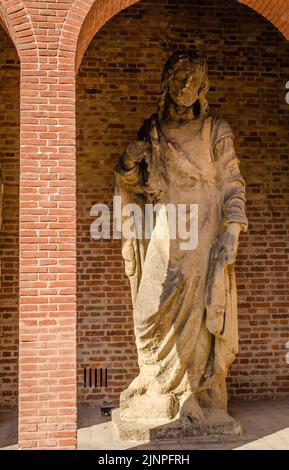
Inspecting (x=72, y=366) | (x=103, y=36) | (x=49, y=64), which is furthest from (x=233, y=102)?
(x=72, y=366)

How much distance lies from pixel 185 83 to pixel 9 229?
309 cm

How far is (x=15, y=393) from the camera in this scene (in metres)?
7.79

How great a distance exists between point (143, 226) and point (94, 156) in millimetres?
1907

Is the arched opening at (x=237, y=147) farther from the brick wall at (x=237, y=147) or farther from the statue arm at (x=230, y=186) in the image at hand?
the statue arm at (x=230, y=186)

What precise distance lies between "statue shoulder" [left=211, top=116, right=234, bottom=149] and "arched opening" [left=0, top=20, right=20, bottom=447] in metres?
2.78

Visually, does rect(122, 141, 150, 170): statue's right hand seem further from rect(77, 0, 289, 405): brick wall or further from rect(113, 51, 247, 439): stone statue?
rect(77, 0, 289, 405): brick wall

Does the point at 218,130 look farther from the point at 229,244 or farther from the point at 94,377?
the point at 94,377

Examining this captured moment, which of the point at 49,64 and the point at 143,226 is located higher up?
the point at 49,64

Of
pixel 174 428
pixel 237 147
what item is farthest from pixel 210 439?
pixel 237 147

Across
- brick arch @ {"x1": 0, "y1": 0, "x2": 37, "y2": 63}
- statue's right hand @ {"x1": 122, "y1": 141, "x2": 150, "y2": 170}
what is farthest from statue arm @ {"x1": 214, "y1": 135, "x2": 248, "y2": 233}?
brick arch @ {"x1": 0, "y1": 0, "x2": 37, "y2": 63}

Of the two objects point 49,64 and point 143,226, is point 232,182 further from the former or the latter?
point 49,64

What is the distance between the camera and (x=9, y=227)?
7.98 metres

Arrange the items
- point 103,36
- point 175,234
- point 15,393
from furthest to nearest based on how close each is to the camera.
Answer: point 103,36 → point 15,393 → point 175,234
